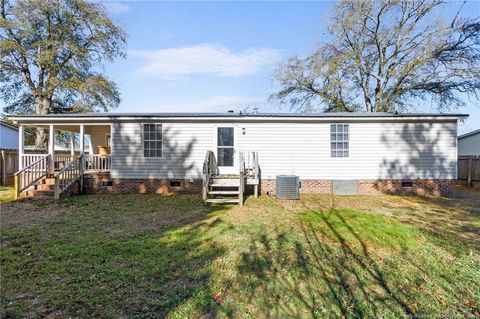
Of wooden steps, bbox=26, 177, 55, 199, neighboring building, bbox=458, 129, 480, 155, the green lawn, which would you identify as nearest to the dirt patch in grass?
the green lawn

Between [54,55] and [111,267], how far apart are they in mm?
21965

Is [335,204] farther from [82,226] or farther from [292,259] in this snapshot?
[82,226]

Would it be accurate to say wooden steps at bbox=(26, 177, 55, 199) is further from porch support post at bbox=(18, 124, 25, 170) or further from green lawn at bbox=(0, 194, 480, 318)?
green lawn at bbox=(0, 194, 480, 318)

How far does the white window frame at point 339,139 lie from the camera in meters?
11.1

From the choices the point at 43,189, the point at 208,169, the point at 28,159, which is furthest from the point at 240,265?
the point at 28,159

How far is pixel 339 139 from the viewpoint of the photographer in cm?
1112

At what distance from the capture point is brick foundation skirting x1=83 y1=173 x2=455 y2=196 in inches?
437

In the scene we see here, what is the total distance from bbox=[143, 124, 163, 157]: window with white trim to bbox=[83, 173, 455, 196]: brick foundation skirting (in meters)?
1.10

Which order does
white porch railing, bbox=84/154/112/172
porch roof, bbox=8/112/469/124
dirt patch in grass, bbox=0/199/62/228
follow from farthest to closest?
1. white porch railing, bbox=84/154/112/172
2. porch roof, bbox=8/112/469/124
3. dirt patch in grass, bbox=0/199/62/228

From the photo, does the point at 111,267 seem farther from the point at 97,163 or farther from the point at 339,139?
the point at 339,139

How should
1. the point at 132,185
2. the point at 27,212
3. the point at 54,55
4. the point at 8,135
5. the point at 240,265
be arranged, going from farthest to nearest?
the point at 8,135 → the point at 54,55 → the point at 132,185 → the point at 27,212 → the point at 240,265

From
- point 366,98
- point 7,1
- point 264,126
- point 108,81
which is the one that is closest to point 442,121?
point 264,126

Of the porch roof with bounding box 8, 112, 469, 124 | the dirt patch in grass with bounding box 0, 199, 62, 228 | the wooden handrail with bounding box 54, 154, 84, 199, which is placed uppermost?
the porch roof with bounding box 8, 112, 469, 124

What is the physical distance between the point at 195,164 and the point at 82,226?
524 centimetres
